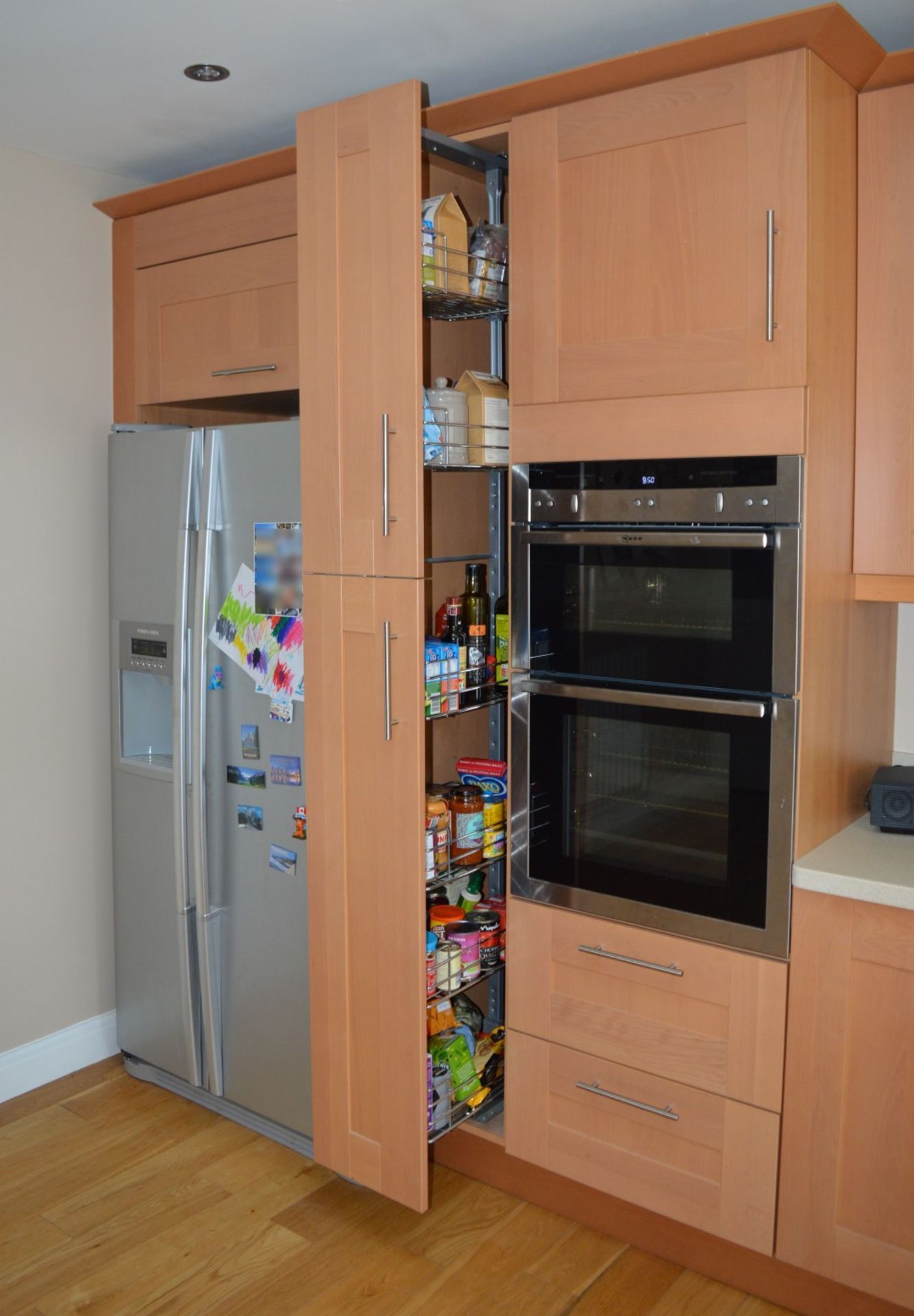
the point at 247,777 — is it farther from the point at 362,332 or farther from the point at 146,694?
the point at 362,332

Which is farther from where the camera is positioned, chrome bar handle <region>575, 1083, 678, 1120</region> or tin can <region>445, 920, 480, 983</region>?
tin can <region>445, 920, 480, 983</region>

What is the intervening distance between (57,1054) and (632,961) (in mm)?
1719

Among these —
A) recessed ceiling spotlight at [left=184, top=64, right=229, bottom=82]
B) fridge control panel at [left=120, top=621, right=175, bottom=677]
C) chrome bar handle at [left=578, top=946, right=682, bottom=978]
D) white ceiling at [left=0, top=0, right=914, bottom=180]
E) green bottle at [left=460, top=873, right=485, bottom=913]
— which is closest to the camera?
white ceiling at [left=0, top=0, right=914, bottom=180]

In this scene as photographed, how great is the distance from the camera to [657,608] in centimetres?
209

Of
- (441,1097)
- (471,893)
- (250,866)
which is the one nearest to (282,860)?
(250,866)

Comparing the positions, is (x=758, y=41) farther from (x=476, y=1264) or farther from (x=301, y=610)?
(x=476, y=1264)

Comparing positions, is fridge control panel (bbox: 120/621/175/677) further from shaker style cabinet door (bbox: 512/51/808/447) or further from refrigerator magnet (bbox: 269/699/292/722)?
shaker style cabinet door (bbox: 512/51/808/447)

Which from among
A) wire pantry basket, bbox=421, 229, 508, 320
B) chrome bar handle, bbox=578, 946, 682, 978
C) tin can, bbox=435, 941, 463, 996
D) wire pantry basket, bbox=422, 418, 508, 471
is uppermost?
wire pantry basket, bbox=421, 229, 508, 320

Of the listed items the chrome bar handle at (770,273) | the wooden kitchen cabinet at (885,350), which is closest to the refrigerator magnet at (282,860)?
the wooden kitchen cabinet at (885,350)

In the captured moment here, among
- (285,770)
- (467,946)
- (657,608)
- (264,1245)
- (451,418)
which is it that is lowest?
(264,1245)

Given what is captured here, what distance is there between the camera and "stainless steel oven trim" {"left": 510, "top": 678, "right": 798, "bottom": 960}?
197 cm

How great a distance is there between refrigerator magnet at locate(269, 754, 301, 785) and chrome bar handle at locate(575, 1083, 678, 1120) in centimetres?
90

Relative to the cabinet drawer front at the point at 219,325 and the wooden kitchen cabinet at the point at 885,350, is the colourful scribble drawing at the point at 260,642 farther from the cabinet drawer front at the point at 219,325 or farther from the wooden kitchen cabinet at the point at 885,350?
the wooden kitchen cabinet at the point at 885,350

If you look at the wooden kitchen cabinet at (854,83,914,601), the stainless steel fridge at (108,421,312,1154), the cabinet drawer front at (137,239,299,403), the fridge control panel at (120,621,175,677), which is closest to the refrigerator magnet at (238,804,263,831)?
the stainless steel fridge at (108,421,312,1154)
